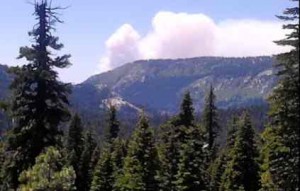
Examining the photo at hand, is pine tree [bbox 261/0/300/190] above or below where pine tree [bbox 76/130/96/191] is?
above

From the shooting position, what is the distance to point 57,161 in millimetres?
22375

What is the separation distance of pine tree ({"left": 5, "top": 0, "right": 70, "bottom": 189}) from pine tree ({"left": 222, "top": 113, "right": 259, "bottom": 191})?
89.0 ft

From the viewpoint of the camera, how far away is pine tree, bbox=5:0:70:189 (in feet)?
87.4

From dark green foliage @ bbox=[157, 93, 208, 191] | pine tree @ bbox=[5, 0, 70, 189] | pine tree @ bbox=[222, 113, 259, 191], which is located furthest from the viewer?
pine tree @ bbox=[222, 113, 259, 191]

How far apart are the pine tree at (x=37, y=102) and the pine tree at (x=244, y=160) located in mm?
27117

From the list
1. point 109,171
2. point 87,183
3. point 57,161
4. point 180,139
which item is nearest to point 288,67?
point 57,161

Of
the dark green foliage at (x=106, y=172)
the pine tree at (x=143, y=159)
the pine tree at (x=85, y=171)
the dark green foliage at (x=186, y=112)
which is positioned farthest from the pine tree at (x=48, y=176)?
the pine tree at (x=85, y=171)

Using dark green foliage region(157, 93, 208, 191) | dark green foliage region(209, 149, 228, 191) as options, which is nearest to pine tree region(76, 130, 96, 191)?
dark green foliage region(209, 149, 228, 191)

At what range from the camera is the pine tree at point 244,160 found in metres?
51.8

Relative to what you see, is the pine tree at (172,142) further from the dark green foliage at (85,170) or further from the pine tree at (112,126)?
the pine tree at (112,126)

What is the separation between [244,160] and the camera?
52438mm

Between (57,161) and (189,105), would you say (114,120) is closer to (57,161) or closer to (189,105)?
(189,105)

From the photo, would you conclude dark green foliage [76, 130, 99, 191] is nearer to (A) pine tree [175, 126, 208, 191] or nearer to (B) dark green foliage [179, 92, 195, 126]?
(B) dark green foliage [179, 92, 195, 126]

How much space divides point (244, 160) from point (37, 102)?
29.1 metres
